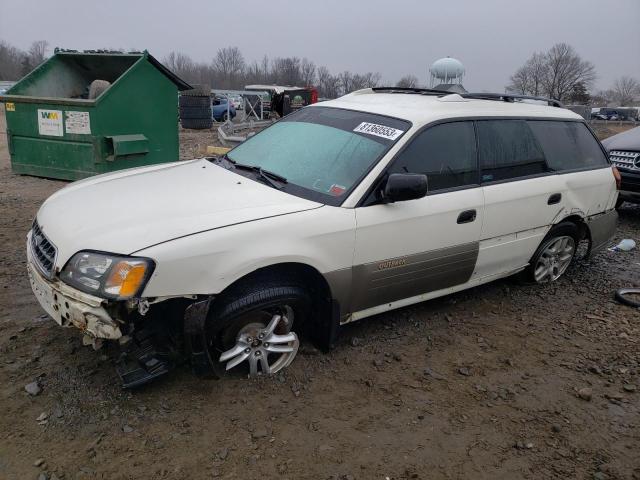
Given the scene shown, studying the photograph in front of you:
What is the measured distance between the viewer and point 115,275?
8.20 ft

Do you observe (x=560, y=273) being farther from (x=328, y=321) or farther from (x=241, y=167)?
(x=241, y=167)

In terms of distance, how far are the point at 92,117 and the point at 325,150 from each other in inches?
159

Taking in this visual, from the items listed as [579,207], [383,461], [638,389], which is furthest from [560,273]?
[383,461]

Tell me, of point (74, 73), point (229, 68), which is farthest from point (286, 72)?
point (74, 73)

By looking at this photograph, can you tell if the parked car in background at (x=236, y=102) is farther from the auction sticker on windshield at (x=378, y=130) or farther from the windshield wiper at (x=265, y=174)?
the auction sticker on windshield at (x=378, y=130)

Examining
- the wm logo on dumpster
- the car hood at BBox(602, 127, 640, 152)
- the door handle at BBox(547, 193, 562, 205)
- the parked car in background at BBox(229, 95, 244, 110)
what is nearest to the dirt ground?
the door handle at BBox(547, 193, 562, 205)

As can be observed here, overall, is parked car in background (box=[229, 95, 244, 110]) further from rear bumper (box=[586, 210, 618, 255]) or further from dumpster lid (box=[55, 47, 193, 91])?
rear bumper (box=[586, 210, 618, 255])

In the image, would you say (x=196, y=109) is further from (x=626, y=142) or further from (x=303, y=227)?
(x=303, y=227)

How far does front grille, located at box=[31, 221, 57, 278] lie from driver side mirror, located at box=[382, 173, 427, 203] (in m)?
1.93

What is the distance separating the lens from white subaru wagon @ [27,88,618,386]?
2.63m

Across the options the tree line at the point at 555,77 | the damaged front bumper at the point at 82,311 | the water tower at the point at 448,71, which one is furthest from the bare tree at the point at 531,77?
the damaged front bumper at the point at 82,311

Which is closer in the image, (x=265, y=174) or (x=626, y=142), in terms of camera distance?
(x=265, y=174)

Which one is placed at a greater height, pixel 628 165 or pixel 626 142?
pixel 626 142

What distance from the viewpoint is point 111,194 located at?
3.21 m
